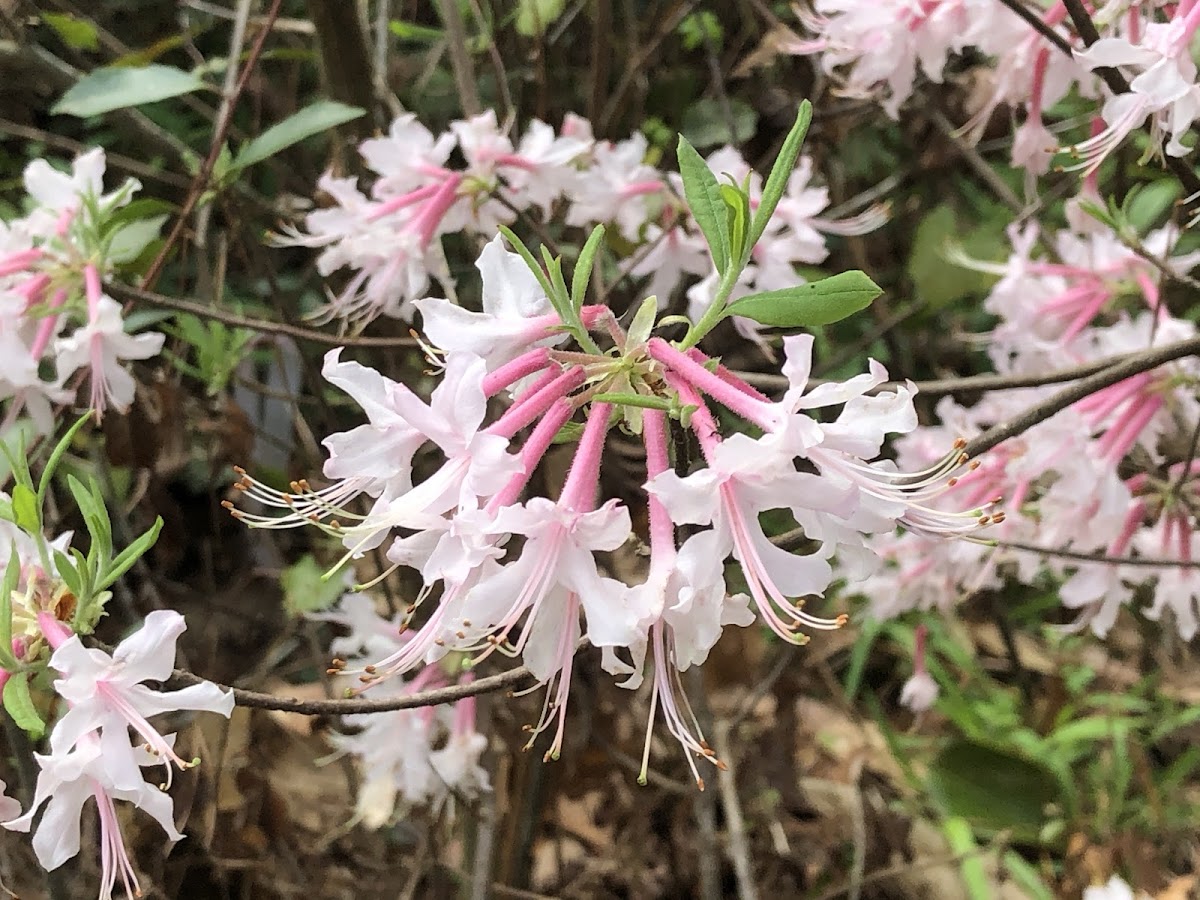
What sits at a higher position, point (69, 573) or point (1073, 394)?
point (1073, 394)

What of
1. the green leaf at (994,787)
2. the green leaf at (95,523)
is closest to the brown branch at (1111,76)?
the green leaf at (95,523)

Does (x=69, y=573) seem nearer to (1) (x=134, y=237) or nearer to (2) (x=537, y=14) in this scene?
(1) (x=134, y=237)

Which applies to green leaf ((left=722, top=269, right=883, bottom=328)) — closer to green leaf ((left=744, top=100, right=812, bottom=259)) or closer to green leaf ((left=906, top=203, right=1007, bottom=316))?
green leaf ((left=744, top=100, right=812, bottom=259))

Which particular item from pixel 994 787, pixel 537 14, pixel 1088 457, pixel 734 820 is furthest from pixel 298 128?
pixel 994 787

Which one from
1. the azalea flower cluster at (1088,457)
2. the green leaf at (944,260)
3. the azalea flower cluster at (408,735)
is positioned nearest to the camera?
the azalea flower cluster at (1088,457)

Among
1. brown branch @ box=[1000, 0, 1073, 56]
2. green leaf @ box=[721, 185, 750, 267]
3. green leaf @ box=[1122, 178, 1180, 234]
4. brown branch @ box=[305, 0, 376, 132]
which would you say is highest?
brown branch @ box=[305, 0, 376, 132]

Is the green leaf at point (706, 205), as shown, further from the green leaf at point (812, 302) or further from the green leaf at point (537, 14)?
the green leaf at point (537, 14)

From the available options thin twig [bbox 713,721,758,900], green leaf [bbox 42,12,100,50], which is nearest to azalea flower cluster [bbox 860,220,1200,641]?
thin twig [bbox 713,721,758,900]
